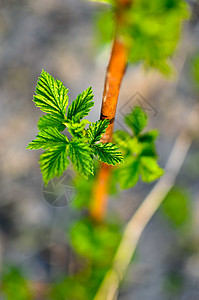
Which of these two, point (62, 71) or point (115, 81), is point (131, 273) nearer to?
point (62, 71)

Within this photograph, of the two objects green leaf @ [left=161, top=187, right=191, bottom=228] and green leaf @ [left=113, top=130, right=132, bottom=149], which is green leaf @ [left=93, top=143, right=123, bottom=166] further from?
green leaf @ [left=161, top=187, right=191, bottom=228]

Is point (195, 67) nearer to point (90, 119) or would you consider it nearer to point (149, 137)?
point (90, 119)

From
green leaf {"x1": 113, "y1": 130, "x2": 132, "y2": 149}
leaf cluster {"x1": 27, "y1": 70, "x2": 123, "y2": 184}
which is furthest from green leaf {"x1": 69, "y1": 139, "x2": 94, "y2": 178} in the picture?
green leaf {"x1": 113, "y1": 130, "x2": 132, "y2": 149}

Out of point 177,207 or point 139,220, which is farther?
point 177,207

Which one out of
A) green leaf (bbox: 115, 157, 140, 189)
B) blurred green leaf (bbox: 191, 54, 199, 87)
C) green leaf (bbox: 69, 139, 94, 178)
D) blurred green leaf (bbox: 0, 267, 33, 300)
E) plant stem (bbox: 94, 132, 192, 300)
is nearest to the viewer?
green leaf (bbox: 69, 139, 94, 178)

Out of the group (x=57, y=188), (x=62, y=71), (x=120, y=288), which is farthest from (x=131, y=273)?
(x=62, y=71)

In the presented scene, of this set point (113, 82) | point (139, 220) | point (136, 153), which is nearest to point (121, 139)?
point (136, 153)
